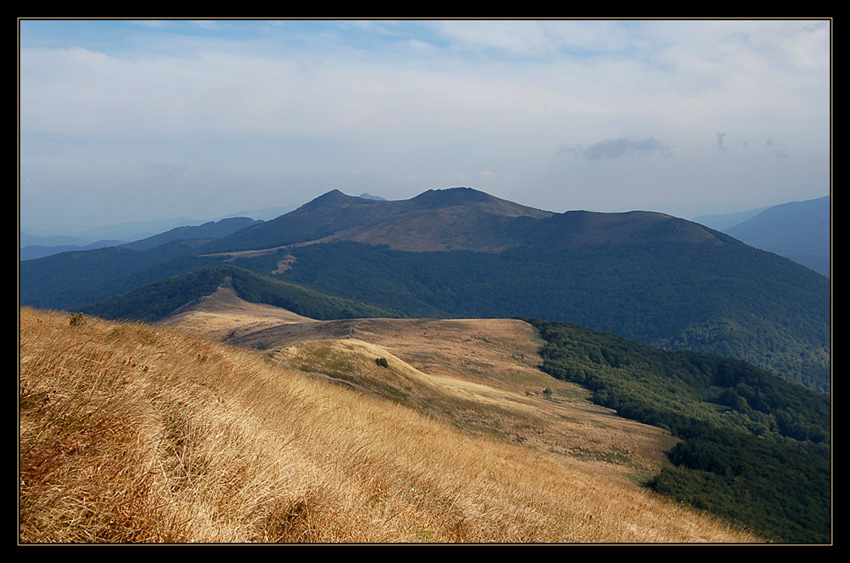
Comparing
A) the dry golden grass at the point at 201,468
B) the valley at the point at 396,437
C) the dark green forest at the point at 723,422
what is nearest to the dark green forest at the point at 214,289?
the valley at the point at 396,437

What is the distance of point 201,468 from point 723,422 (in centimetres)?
8257

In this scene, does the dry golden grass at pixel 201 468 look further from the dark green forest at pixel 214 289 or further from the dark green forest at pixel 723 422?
the dark green forest at pixel 214 289

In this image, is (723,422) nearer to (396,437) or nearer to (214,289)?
(396,437)

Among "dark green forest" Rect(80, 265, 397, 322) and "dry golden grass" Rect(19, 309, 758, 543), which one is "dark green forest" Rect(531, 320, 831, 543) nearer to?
"dry golden grass" Rect(19, 309, 758, 543)

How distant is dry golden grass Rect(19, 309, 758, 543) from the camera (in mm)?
4184

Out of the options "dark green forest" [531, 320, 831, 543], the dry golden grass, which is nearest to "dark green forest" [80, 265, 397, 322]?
"dark green forest" [531, 320, 831, 543]

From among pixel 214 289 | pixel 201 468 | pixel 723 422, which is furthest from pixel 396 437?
pixel 214 289

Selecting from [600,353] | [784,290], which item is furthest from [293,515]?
[784,290]

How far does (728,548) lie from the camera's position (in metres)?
4.55

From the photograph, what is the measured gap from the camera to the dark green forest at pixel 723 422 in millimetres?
33531

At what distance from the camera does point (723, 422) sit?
237 feet

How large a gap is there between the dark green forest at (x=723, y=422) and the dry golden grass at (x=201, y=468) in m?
14.0

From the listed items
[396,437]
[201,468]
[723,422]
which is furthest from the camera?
[723,422]

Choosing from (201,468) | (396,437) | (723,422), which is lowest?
(723,422)
